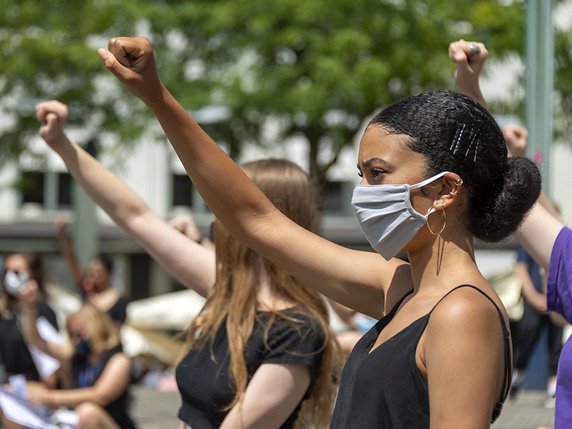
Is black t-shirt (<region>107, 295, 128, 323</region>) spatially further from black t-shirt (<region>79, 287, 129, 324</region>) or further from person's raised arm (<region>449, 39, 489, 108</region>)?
person's raised arm (<region>449, 39, 489, 108</region>)

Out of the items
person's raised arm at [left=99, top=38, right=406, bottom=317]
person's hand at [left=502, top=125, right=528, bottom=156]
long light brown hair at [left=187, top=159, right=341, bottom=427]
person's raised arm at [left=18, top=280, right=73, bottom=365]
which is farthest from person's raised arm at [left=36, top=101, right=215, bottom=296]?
person's raised arm at [left=18, top=280, right=73, bottom=365]

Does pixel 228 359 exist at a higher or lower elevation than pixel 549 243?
lower

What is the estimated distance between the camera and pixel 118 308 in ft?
35.5

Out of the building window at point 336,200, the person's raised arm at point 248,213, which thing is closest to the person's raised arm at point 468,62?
the person's raised arm at point 248,213

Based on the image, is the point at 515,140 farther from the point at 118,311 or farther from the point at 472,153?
the point at 118,311

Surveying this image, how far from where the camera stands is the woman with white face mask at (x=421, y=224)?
216 centimetres

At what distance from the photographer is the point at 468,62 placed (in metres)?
3.09

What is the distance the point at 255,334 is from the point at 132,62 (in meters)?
1.30

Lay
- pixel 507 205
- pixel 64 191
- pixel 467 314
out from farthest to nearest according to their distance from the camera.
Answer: pixel 64 191
pixel 507 205
pixel 467 314

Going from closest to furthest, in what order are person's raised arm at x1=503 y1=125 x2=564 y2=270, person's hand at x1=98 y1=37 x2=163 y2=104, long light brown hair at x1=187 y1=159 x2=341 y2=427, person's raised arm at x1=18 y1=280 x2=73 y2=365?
person's hand at x1=98 y1=37 x2=163 y2=104, person's raised arm at x1=503 y1=125 x2=564 y2=270, long light brown hair at x1=187 y1=159 x2=341 y2=427, person's raised arm at x1=18 y1=280 x2=73 y2=365

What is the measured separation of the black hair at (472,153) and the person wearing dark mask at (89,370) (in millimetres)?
4905

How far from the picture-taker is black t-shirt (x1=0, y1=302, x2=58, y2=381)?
30.5 ft

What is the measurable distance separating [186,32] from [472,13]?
385 cm

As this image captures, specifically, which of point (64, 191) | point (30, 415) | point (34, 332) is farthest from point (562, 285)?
point (64, 191)
